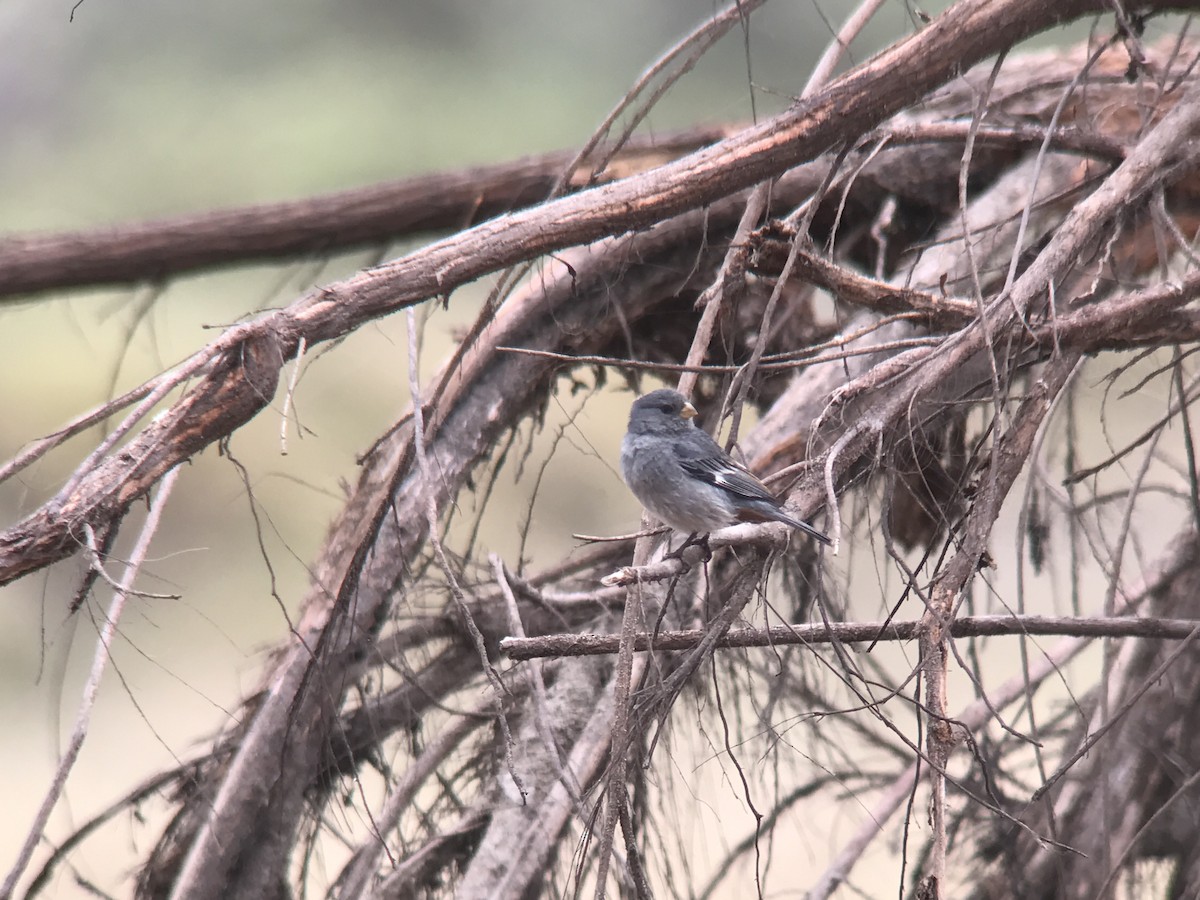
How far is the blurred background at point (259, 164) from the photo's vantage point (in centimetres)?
366

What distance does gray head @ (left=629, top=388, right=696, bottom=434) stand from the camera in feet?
9.64

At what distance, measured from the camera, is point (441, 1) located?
25.0 feet

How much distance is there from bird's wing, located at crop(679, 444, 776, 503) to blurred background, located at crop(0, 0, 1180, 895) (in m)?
0.41

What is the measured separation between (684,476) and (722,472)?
0.11m

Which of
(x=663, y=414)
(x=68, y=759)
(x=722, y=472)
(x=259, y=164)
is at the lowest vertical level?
(x=68, y=759)

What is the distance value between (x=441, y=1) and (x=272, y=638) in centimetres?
550

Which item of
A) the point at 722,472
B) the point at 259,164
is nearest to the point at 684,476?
the point at 722,472

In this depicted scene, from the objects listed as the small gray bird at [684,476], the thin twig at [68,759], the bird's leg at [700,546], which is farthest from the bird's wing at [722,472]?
the thin twig at [68,759]

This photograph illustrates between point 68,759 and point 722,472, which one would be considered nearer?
point 68,759

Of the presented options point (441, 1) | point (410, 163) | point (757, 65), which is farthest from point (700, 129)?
point (441, 1)

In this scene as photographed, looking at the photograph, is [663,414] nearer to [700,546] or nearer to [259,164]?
[700,546]

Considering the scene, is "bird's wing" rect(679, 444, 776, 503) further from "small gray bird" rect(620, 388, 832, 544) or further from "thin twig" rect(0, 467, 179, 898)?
"thin twig" rect(0, 467, 179, 898)

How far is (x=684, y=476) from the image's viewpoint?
2680 millimetres

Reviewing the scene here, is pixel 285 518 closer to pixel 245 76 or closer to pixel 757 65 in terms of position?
pixel 757 65
